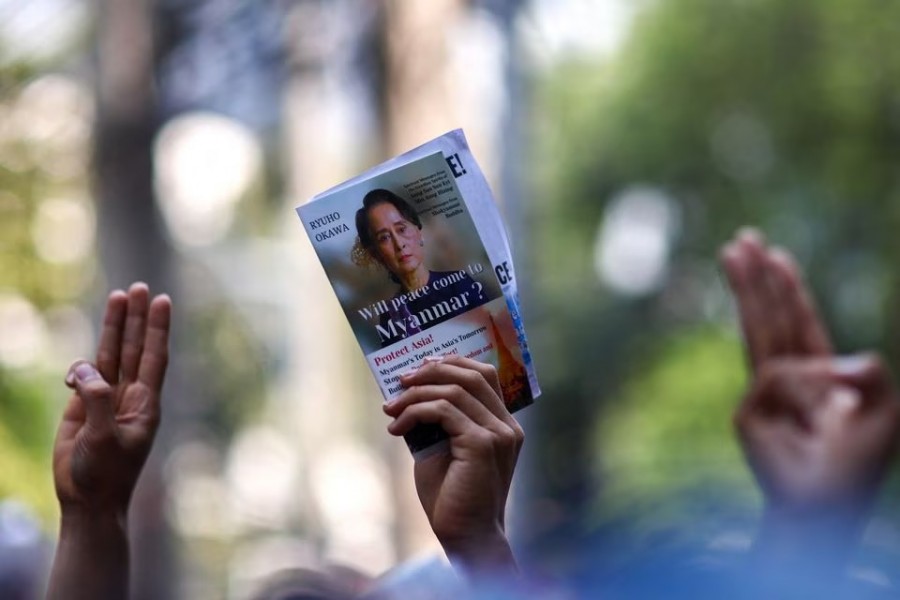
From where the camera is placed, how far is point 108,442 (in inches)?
84.4

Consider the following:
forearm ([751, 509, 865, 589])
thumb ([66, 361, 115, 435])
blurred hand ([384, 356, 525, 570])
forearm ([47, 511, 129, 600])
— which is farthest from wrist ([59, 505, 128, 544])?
forearm ([751, 509, 865, 589])

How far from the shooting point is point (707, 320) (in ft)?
73.6

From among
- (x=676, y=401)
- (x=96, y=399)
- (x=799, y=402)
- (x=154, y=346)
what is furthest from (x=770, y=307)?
(x=676, y=401)

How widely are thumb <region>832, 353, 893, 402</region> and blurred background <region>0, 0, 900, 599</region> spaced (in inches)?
10.3

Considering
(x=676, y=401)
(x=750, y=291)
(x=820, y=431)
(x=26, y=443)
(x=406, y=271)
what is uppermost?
(x=26, y=443)

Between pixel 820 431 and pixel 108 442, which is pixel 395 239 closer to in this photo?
pixel 108 442

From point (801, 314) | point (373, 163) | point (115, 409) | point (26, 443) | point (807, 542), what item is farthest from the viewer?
point (26, 443)

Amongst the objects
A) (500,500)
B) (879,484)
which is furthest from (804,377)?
(500,500)

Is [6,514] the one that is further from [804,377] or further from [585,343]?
[585,343]

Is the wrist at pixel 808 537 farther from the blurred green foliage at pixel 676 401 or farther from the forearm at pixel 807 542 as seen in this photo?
the blurred green foliage at pixel 676 401

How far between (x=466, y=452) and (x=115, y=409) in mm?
691

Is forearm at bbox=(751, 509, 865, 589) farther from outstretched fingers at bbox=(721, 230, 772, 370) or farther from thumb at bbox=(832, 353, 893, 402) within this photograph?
outstretched fingers at bbox=(721, 230, 772, 370)

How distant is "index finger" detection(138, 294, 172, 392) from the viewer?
7.30 feet

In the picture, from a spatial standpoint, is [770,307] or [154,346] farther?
[770,307]
